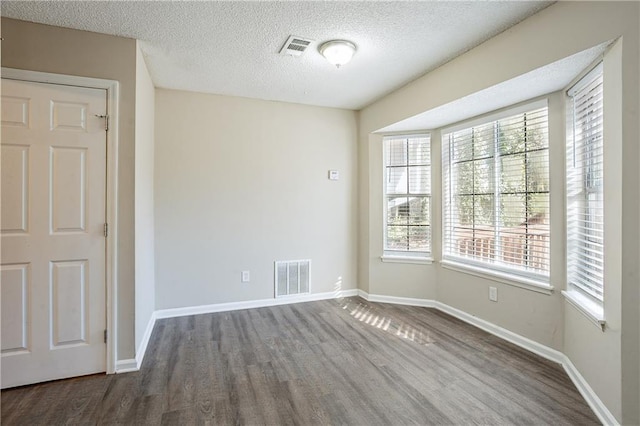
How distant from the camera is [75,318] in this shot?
245 centimetres

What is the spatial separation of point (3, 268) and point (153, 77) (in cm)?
213

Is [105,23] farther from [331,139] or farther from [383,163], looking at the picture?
[383,163]

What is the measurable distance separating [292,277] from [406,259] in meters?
1.47

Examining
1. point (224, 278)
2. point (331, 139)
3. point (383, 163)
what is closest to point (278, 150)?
point (331, 139)

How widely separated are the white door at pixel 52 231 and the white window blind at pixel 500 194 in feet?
11.3

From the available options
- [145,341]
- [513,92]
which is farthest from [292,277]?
[513,92]

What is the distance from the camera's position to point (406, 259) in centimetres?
420

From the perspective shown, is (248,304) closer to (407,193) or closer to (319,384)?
(319,384)

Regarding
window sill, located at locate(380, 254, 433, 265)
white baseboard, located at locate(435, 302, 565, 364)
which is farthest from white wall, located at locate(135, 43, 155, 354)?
white baseboard, located at locate(435, 302, 565, 364)

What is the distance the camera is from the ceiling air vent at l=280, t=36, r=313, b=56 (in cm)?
262

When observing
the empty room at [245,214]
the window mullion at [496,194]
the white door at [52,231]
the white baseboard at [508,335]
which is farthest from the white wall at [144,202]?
the window mullion at [496,194]

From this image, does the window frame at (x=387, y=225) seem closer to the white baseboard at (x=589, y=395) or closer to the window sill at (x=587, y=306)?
the window sill at (x=587, y=306)

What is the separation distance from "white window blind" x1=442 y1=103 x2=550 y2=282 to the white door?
3.45 m

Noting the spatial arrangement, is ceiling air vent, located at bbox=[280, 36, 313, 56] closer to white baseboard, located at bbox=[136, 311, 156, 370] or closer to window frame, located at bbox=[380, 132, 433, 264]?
window frame, located at bbox=[380, 132, 433, 264]
